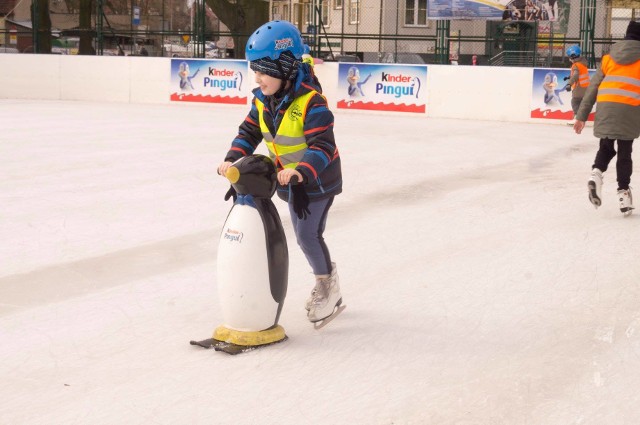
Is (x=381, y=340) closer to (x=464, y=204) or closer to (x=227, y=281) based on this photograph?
(x=227, y=281)

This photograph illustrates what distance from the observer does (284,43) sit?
401 cm

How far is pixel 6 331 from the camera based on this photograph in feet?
14.0

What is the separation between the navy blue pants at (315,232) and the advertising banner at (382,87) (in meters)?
14.8

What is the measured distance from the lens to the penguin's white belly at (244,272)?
3.98 m

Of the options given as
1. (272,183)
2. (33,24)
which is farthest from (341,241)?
(33,24)

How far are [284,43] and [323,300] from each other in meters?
1.18

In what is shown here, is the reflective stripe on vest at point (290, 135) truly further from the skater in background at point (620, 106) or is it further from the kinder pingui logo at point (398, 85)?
the kinder pingui logo at point (398, 85)

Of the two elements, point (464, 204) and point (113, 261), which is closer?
point (113, 261)

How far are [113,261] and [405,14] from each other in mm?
16671

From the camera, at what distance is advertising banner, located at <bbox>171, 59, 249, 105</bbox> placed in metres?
20.6

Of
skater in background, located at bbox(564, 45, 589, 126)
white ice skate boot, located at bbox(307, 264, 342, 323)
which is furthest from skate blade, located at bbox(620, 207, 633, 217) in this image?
skater in background, located at bbox(564, 45, 589, 126)

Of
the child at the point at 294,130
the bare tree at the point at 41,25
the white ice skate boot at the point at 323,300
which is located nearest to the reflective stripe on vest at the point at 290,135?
the child at the point at 294,130

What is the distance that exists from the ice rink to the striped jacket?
0.68 m

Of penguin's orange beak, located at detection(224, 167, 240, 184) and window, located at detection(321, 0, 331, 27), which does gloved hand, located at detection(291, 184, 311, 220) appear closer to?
penguin's orange beak, located at detection(224, 167, 240, 184)
